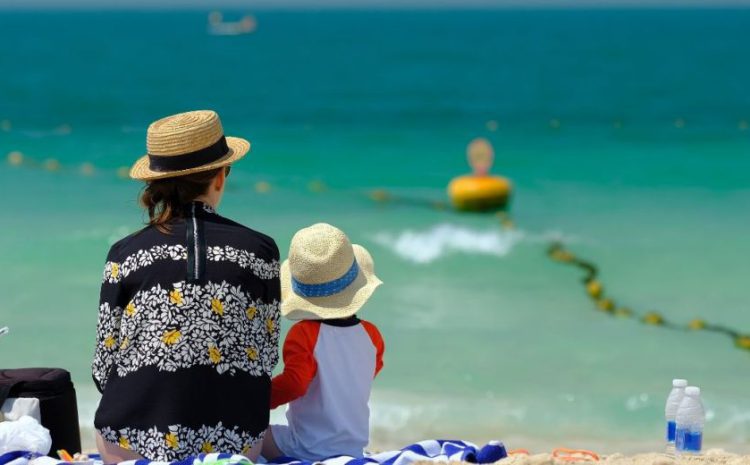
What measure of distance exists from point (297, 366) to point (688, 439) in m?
1.38

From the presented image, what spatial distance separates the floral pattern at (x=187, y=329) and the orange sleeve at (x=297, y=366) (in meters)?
0.23

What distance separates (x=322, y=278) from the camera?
144 inches

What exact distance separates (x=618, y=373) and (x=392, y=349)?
4.38 feet

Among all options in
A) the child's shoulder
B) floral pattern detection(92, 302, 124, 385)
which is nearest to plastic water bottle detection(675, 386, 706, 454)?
the child's shoulder

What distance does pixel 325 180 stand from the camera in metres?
15.6

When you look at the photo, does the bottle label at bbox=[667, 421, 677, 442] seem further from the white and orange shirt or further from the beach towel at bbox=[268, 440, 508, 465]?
the white and orange shirt

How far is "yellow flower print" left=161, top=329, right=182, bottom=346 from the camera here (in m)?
3.23

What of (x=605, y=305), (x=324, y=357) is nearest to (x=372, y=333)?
(x=324, y=357)

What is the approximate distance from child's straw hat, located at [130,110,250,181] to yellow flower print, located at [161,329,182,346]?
0.44m

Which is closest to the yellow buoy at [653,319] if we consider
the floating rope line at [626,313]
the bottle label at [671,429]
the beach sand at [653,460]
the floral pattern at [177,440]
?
the floating rope line at [626,313]

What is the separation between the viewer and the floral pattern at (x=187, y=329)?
10.6ft

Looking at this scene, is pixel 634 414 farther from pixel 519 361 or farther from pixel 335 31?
pixel 335 31

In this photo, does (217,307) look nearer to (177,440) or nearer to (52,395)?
(177,440)

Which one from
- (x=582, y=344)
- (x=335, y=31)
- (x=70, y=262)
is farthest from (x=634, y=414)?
(x=335, y=31)
